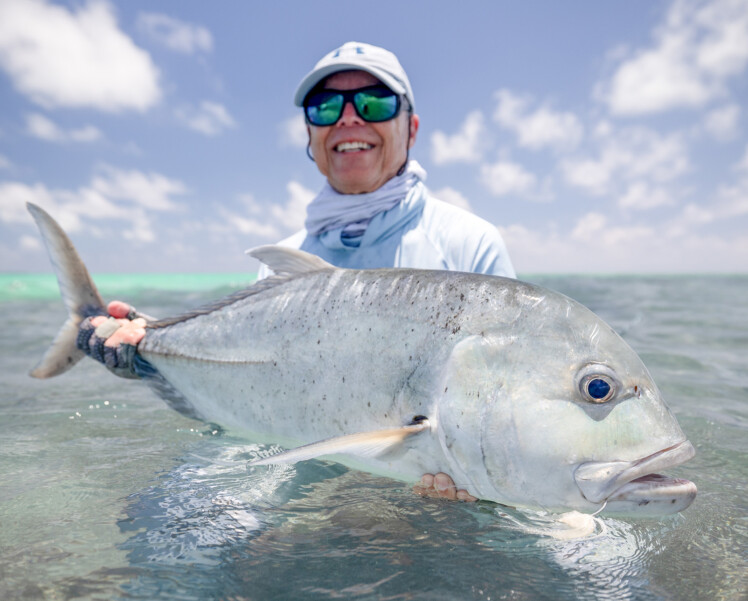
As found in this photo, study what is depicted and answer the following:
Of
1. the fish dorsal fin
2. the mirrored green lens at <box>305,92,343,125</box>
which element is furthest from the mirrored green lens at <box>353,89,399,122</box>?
the fish dorsal fin

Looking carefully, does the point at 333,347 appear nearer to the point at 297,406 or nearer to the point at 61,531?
the point at 297,406

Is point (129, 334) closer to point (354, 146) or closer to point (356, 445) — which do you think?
point (356, 445)

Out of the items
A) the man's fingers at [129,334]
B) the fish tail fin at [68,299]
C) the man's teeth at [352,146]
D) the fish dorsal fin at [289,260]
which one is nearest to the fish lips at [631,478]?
the fish dorsal fin at [289,260]

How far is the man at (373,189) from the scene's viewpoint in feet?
11.3

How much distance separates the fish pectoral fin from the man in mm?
1635

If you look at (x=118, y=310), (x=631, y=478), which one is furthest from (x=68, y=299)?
(x=631, y=478)

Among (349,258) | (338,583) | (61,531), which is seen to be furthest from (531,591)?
(349,258)

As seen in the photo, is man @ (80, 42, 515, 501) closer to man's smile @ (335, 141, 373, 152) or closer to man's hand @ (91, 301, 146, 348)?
man's smile @ (335, 141, 373, 152)

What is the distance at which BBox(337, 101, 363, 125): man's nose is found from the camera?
3592 millimetres

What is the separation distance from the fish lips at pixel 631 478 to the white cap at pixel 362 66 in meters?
2.73

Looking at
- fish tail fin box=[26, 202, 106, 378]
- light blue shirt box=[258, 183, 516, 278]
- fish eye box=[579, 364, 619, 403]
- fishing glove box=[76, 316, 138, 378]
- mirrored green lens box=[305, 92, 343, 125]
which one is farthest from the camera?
mirrored green lens box=[305, 92, 343, 125]

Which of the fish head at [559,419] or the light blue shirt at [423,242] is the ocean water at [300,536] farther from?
the light blue shirt at [423,242]

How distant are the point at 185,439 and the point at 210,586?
1.85 m

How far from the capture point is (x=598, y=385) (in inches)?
70.9
